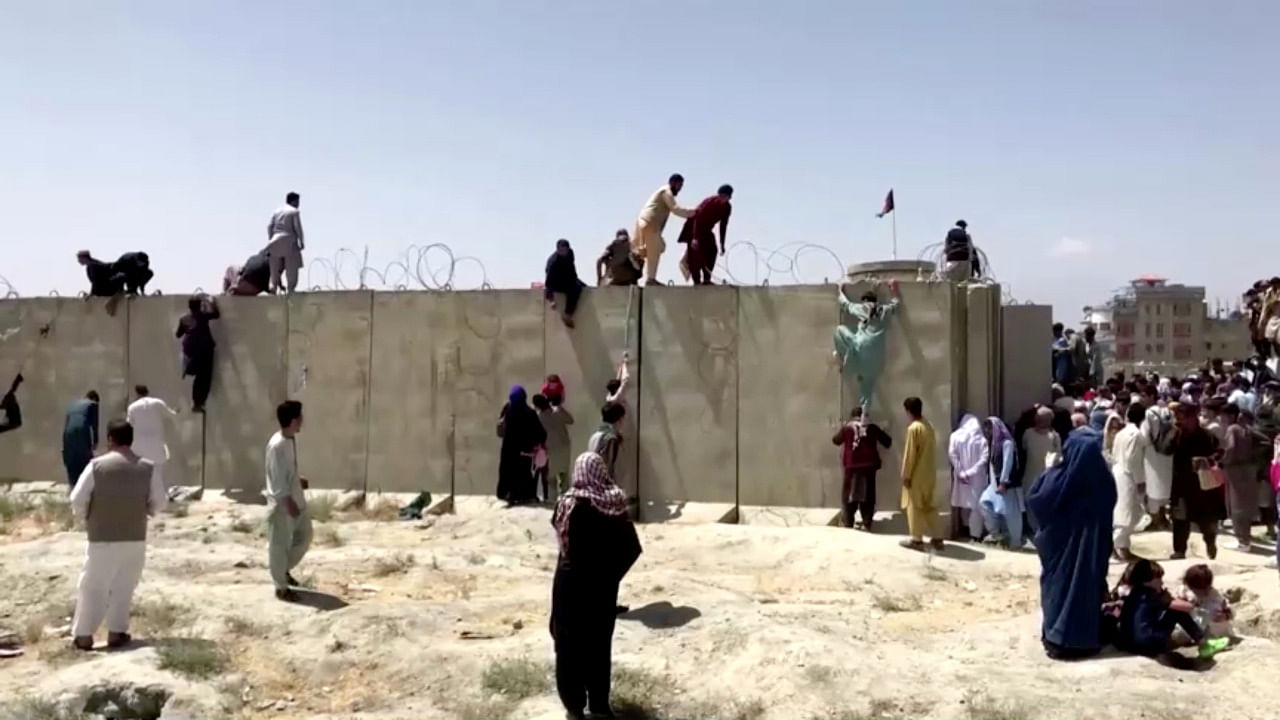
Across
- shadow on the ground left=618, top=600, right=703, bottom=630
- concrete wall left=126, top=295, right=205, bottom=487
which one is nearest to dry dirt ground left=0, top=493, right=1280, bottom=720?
shadow on the ground left=618, top=600, right=703, bottom=630

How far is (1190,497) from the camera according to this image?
30.9 feet

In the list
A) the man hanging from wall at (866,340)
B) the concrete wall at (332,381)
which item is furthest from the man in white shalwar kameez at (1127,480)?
the concrete wall at (332,381)

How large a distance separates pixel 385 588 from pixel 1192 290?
61791mm

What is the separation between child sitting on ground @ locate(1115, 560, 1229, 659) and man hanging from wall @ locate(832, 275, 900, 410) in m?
4.45

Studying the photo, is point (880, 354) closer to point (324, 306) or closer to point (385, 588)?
point (385, 588)

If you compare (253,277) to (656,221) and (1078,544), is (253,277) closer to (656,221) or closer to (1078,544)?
(656,221)

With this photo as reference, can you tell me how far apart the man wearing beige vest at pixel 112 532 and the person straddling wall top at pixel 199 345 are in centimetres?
674

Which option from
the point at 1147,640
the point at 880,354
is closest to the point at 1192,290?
the point at 880,354

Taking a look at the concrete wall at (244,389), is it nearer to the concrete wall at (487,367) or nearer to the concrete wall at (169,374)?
the concrete wall at (169,374)

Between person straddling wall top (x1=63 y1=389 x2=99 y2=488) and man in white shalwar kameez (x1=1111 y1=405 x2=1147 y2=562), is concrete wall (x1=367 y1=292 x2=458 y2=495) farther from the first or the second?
man in white shalwar kameez (x1=1111 y1=405 x2=1147 y2=562)

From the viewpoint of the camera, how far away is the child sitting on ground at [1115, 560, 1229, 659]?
636cm

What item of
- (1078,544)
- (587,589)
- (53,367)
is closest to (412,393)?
(53,367)

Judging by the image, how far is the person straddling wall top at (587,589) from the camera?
18.6ft

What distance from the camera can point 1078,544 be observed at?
257 inches
